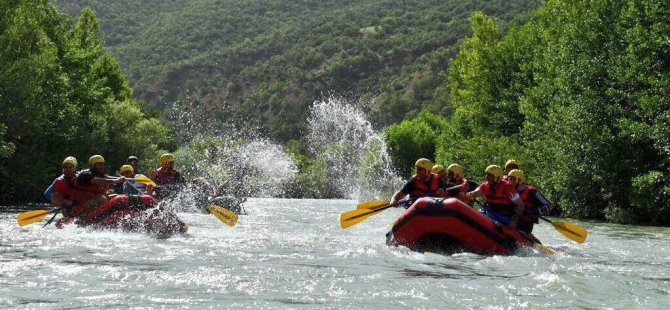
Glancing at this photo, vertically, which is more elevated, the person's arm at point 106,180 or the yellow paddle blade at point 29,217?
the person's arm at point 106,180

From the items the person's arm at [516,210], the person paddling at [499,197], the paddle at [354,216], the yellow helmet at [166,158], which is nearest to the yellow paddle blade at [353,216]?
the paddle at [354,216]

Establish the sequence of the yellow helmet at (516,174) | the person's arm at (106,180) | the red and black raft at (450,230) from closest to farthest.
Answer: the red and black raft at (450,230)
the yellow helmet at (516,174)
the person's arm at (106,180)

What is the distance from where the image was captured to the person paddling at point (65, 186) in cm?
1656

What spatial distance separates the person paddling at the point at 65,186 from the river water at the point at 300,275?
3.47ft

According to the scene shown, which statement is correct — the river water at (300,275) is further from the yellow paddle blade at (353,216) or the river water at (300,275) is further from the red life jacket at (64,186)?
the red life jacket at (64,186)

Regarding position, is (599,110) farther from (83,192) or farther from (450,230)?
(83,192)

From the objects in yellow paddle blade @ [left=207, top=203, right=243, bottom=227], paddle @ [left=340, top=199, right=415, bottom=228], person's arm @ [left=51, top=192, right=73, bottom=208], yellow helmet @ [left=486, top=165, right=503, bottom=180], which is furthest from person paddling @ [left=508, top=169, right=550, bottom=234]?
person's arm @ [left=51, top=192, right=73, bottom=208]

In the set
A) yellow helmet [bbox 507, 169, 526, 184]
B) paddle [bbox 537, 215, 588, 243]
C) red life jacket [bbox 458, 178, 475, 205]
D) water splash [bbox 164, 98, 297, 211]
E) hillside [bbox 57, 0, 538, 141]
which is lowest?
water splash [bbox 164, 98, 297, 211]

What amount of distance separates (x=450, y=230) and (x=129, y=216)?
6.19 metres

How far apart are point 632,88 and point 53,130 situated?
70.7ft

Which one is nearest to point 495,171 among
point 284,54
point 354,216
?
point 354,216

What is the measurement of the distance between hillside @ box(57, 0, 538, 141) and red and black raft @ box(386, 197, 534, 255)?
8066cm

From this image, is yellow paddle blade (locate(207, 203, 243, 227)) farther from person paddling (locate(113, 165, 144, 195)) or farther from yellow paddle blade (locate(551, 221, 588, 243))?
yellow paddle blade (locate(551, 221, 588, 243))

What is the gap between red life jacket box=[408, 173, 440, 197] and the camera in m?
15.6
